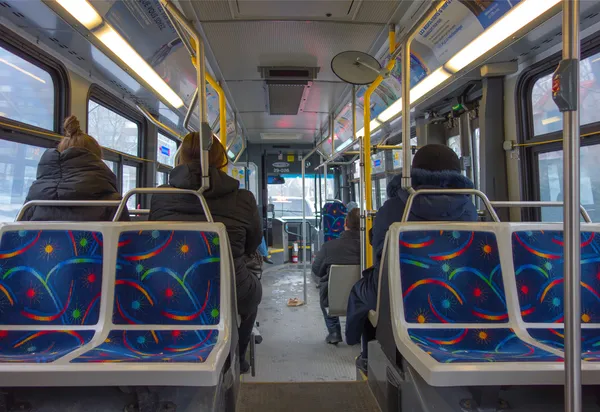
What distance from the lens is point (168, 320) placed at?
5.24ft

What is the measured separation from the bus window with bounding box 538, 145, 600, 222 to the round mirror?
4.94ft

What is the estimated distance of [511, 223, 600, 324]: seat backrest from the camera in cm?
159

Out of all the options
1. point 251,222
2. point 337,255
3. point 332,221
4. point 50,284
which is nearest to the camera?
point 50,284

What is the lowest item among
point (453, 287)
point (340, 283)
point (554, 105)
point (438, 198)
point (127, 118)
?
point (340, 283)

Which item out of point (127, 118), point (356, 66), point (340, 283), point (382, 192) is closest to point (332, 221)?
point (382, 192)

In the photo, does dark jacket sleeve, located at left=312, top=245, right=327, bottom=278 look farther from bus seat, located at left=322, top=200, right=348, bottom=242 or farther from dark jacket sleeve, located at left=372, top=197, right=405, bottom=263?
bus seat, located at left=322, top=200, right=348, bottom=242

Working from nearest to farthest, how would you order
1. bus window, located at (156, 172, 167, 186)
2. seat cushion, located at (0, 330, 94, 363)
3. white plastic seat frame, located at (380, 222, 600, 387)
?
1. white plastic seat frame, located at (380, 222, 600, 387)
2. seat cushion, located at (0, 330, 94, 363)
3. bus window, located at (156, 172, 167, 186)

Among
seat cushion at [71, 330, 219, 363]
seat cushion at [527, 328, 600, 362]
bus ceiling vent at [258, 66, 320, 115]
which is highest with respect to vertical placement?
bus ceiling vent at [258, 66, 320, 115]

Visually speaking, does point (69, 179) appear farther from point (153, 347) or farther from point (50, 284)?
point (153, 347)

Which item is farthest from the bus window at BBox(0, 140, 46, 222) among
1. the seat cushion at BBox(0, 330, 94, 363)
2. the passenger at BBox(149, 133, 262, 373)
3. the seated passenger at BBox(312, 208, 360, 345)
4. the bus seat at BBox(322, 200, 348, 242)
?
the bus seat at BBox(322, 200, 348, 242)

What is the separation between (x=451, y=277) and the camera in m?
1.63

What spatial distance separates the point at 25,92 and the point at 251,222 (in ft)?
7.07

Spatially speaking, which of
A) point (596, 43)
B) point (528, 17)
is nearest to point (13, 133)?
point (528, 17)

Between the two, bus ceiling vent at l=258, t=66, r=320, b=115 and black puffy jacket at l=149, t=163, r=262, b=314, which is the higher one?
bus ceiling vent at l=258, t=66, r=320, b=115
